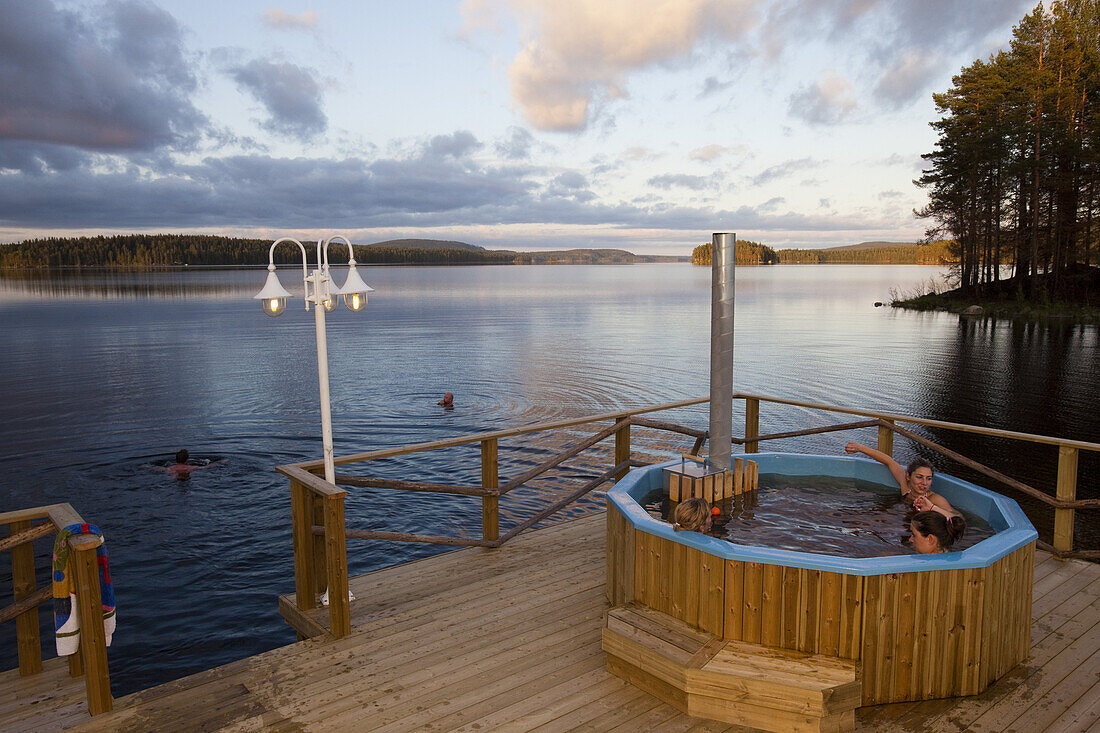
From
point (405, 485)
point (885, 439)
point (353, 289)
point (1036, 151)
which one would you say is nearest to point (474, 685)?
point (405, 485)

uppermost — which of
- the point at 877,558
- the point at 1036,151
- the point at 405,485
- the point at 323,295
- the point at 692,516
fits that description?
the point at 1036,151

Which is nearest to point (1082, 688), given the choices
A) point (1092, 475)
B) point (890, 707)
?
point (890, 707)

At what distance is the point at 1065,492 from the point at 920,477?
1406 mm

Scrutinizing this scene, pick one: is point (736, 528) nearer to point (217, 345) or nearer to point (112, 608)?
point (112, 608)

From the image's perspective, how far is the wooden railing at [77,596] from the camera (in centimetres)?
402

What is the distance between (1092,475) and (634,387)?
12640 millimetres

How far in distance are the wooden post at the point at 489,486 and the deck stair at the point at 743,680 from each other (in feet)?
8.50

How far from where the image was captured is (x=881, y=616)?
13.5ft

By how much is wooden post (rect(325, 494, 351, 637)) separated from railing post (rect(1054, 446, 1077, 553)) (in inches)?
231

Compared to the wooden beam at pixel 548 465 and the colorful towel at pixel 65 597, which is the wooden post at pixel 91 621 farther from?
the wooden beam at pixel 548 465

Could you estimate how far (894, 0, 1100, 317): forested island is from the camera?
40406 mm

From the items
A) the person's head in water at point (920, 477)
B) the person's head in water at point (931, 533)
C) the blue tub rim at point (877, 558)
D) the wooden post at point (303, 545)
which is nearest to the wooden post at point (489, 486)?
the blue tub rim at point (877, 558)

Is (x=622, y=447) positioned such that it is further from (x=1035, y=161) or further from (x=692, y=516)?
(x=1035, y=161)

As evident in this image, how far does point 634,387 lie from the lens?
2403cm
